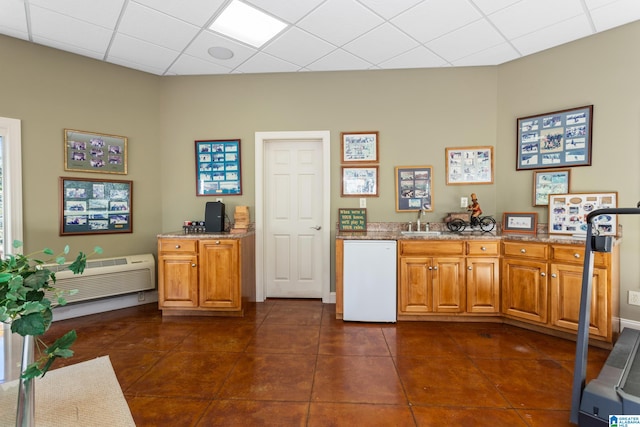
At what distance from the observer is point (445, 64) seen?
11.6 feet

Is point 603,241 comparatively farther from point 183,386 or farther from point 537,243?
point 183,386

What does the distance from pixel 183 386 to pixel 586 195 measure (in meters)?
4.06

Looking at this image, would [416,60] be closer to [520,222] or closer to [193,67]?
[520,222]

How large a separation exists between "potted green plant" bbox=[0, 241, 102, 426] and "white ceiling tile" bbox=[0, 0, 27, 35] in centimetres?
300

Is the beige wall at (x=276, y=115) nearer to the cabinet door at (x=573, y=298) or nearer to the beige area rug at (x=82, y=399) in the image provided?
the cabinet door at (x=573, y=298)

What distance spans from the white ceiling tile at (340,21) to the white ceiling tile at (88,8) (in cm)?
165

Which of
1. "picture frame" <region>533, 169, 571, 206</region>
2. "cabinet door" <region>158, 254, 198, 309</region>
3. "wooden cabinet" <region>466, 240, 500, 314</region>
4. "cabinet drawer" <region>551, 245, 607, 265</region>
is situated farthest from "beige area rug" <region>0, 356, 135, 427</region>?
"picture frame" <region>533, 169, 571, 206</region>

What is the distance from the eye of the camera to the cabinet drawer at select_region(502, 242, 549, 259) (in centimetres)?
277

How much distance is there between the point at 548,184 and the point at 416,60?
208cm

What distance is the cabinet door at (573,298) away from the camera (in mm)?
2443

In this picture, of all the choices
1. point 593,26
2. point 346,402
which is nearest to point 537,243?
point 593,26

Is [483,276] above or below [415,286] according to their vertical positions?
above

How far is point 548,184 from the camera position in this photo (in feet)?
10.5

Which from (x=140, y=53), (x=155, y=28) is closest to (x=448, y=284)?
(x=155, y=28)
